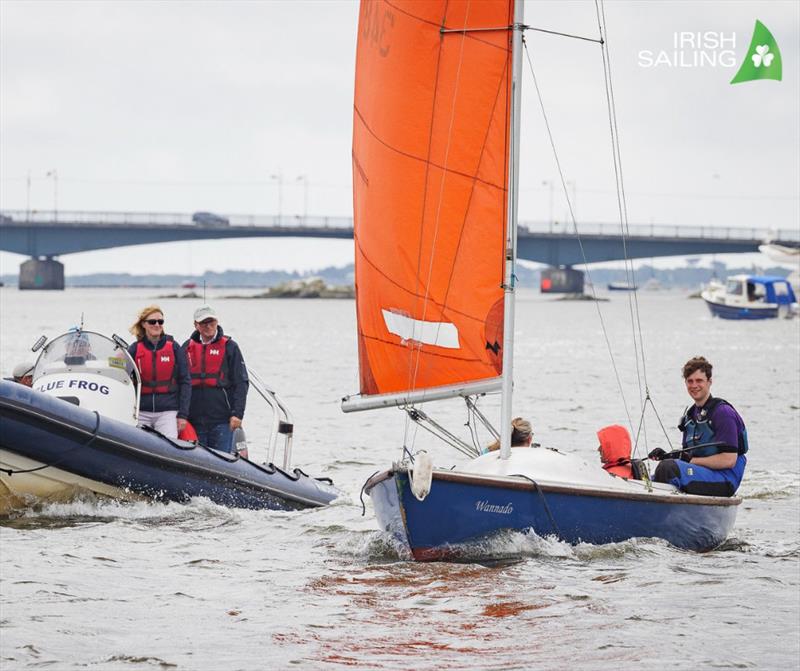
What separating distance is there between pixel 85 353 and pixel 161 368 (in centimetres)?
70

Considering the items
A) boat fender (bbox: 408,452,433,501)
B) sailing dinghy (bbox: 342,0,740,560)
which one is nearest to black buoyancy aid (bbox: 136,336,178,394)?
sailing dinghy (bbox: 342,0,740,560)

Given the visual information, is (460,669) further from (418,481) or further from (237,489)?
(237,489)

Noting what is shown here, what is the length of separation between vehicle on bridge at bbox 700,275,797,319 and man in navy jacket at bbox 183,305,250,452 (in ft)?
250

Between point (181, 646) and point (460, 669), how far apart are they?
64.5 inches

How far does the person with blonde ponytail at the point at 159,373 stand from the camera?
40.4 feet

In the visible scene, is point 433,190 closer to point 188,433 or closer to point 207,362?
point 207,362

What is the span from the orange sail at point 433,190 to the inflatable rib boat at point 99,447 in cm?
190

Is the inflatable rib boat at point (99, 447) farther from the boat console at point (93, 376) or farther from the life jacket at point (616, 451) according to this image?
the life jacket at point (616, 451)

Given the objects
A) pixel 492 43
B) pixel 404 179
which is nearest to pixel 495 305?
pixel 404 179

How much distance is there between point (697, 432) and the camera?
11266 mm

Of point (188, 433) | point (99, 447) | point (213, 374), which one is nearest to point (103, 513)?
point (99, 447)

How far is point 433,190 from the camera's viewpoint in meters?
10.9

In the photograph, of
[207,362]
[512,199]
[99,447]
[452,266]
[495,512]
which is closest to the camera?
[495,512]

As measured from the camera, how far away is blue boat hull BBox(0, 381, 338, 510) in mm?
11305
